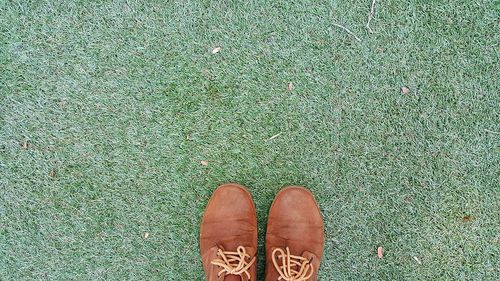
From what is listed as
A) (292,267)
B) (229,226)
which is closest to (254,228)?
(229,226)

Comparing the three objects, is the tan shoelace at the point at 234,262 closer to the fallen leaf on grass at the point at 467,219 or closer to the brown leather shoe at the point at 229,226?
the brown leather shoe at the point at 229,226

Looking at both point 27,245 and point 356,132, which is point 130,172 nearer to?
point 27,245

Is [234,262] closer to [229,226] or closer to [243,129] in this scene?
[229,226]

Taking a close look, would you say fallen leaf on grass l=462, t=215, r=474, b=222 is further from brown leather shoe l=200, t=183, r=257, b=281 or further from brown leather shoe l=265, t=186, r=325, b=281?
brown leather shoe l=200, t=183, r=257, b=281

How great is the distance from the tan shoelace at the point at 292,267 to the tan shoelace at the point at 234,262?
98mm

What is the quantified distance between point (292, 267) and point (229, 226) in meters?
0.28

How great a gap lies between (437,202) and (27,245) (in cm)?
156

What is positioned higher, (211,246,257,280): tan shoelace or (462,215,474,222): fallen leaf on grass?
(462,215,474,222): fallen leaf on grass

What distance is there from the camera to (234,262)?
5.35 ft

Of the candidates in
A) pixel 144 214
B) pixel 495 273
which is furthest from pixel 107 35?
pixel 495 273

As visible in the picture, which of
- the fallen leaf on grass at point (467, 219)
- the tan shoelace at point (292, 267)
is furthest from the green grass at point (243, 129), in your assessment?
the tan shoelace at point (292, 267)

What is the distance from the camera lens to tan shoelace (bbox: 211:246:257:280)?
5.20 ft

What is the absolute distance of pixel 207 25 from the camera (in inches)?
65.2

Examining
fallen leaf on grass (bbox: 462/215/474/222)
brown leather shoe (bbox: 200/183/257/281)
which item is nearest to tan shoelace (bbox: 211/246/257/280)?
brown leather shoe (bbox: 200/183/257/281)
